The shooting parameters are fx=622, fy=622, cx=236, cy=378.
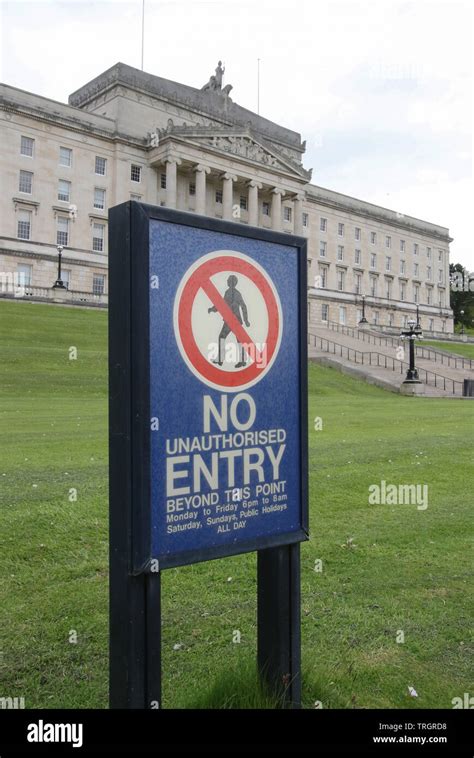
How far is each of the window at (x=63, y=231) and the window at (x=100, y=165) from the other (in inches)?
256

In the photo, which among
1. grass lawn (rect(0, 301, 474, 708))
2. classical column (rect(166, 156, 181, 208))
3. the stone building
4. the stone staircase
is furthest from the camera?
classical column (rect(166, 156, 181, 208))

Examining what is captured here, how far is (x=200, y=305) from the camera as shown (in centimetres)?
308

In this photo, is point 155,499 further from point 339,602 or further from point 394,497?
point 394,497

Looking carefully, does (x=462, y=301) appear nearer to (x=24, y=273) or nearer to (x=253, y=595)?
(x=24, y=273)

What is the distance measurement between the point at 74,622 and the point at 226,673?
5.20 ft

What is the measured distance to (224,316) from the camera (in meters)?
3.18

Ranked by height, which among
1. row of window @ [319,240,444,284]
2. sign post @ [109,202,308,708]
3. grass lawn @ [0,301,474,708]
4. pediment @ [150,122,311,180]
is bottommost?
grass lawn @ [0,301,474,708]

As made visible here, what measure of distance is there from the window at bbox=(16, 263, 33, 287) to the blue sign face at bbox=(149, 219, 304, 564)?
193 ft

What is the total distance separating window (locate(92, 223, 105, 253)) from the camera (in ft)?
212

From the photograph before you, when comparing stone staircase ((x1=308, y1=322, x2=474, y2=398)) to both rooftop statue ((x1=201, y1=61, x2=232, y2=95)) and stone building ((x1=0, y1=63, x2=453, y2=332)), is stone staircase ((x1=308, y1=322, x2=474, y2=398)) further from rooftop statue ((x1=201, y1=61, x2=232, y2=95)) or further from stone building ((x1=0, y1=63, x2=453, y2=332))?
rooftop statue ((x1=201, y1=61, x2=232, y2=95))

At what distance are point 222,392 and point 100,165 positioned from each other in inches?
2647

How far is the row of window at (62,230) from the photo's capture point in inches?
2350

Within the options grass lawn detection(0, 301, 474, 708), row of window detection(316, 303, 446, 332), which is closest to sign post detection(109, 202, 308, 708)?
grass lawn detection(0, 301, 474, 708)
